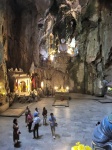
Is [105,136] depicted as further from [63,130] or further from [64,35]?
[64,35]

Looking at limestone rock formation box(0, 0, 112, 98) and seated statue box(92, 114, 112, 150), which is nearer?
seated statue box(92, 114, 112, 150)

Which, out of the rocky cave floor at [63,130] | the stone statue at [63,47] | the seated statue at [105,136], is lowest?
the rocky cave floor at [63,130]

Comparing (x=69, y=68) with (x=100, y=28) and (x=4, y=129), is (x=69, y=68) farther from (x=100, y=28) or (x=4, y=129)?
(x=4, y=129)

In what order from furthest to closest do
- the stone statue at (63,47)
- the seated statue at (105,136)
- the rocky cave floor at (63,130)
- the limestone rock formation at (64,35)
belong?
the stone statue at (63,47), the limestone rock formation at (64,35), the rocky cave floor at (63,130), the seated statue at (105,136)

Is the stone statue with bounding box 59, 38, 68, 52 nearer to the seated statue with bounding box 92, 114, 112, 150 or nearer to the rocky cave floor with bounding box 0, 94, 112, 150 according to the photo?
the rocky cave floor with bounding box 0, 94, 112, 150

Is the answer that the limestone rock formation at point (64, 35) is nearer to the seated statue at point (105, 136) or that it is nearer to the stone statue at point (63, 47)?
the stone statue at point (63, 47)

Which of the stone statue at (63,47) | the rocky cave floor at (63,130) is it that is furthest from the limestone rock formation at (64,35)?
the rocky cave floor at (63,130)

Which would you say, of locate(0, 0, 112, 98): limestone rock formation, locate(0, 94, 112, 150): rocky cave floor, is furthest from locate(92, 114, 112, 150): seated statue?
locate(0, 0, 112, 98): limestone rock formation

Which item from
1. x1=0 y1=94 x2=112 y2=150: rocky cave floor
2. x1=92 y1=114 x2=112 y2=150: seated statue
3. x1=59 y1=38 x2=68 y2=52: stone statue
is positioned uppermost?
x1=59 y1=38 x2=68 y2=52: stone statue

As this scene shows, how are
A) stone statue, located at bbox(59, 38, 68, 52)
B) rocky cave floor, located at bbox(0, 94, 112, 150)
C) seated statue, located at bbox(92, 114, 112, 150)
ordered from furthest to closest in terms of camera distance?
stone statue, located at bbox(59, 38, 68, 52), rocky cave floor, located at bbox(0, 94, 112, 150), seated statue, located at bbox(92, 114, 112, 150)

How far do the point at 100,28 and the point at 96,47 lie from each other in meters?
2.61

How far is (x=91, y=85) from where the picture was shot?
1126 inches

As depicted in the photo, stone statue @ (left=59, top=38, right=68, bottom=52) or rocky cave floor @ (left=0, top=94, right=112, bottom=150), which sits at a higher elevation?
stone statue @ (left=59, top=38, right=68, bottom=52)

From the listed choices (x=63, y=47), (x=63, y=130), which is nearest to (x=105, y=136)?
(x=63, y=130)
